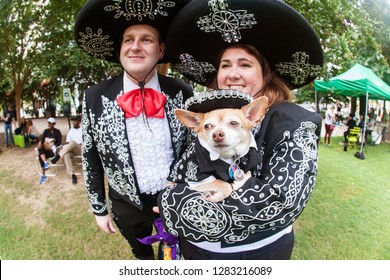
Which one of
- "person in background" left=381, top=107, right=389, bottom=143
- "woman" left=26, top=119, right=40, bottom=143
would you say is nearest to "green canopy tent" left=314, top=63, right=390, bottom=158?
"person in background" left=381, top=107, right=389, bottom=143

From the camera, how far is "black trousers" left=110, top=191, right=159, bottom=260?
1.89 m

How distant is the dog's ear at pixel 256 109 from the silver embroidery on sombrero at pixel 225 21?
0.39 meters

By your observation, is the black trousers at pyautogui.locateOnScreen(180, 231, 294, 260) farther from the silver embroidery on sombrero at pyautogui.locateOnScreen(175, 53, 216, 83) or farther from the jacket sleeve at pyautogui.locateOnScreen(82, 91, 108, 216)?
the silver embroidery on sombrero at pyautogui.locateOnScreen(175, 53, 216, 83)

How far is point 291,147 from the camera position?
1164mm

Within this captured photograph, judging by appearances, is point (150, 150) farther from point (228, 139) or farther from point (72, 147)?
point (72, 147)

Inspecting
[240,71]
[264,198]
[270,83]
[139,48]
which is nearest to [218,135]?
[264,198]

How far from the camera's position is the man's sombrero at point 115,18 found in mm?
1566

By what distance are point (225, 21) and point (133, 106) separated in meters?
0.69

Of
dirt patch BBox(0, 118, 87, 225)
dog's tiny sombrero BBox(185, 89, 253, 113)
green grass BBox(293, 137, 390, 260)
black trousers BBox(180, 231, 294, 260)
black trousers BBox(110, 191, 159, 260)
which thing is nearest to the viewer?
dog's tiny sombrero BBox(185, 89, 253, 113)

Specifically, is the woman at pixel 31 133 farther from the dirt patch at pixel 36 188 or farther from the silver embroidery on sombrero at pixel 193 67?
the silver embroidery on sombrero at pixel 193 67

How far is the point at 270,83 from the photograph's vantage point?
5.03 feet

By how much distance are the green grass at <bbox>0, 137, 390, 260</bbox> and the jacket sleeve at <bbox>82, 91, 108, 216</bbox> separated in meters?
2.07

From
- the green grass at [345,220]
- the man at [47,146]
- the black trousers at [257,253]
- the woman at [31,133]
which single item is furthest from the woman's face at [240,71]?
the woman at [31,133]
